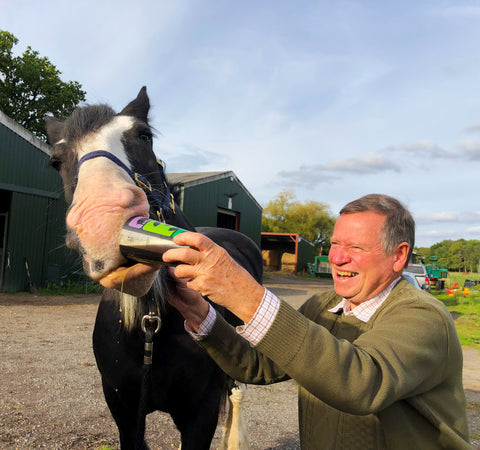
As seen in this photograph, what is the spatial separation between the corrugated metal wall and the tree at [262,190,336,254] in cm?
2139

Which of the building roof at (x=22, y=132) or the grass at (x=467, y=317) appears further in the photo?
the building roof at (x=22, y=132)

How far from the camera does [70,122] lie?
2148 mm

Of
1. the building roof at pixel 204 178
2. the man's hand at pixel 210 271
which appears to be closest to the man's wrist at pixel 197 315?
the man's hand at pixel 210 271

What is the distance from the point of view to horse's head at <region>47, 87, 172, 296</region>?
1355 mm

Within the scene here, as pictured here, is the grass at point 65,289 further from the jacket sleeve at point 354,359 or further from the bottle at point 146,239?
the jacket sleeve at point 354,359

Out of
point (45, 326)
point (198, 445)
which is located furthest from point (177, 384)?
point (45, 326)

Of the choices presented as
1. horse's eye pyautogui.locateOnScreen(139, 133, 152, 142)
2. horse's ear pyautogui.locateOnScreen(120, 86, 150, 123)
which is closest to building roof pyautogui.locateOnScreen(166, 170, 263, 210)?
horse's ear pyautogui.locateOnScreen(120, 86, 150, 123)

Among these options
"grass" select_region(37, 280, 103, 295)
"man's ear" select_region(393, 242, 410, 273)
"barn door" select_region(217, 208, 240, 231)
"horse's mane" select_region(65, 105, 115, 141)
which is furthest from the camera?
"barn door" select_region(217, 208, 240, 231)

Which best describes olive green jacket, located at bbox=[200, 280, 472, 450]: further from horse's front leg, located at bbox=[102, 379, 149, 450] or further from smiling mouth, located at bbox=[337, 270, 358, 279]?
horse's front leg, located at bbox=[102, 379, 149, 450]

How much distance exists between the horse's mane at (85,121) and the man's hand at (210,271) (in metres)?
1.26

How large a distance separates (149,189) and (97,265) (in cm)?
72

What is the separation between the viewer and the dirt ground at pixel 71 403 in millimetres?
3656

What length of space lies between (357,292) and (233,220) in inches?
902

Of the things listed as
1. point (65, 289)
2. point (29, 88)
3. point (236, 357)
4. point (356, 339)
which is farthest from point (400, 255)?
point (29, 88)
